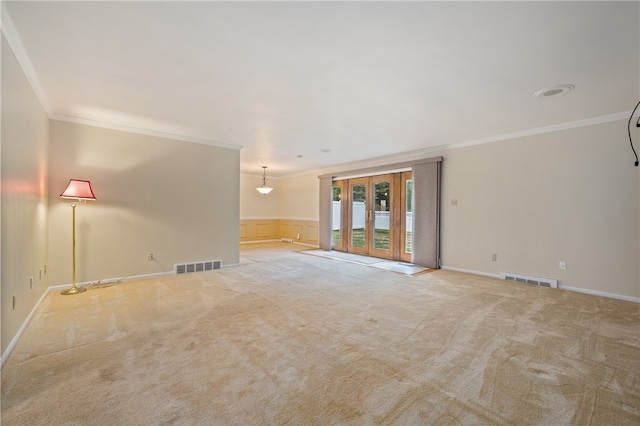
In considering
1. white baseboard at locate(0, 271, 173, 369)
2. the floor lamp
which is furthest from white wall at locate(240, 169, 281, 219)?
the floor lamp

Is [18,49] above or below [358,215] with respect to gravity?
above

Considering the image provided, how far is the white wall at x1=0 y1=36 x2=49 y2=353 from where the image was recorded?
2186 mm

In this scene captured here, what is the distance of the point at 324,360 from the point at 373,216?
5257 mm

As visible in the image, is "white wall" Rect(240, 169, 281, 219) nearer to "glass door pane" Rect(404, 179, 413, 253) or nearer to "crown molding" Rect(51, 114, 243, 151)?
"crown molding" Rect(51, 114, 243, 151)

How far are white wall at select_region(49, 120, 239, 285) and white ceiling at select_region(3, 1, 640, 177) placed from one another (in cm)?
53

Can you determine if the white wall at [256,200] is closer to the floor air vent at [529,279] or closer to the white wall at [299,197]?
the white wall at [299,197]

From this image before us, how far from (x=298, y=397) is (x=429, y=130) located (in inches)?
168

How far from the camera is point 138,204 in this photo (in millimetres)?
4695

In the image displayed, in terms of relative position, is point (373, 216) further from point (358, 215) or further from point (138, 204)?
point (138, 204)

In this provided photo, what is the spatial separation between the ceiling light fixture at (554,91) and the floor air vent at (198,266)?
220 inches

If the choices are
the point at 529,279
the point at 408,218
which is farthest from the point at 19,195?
the point at 529,279

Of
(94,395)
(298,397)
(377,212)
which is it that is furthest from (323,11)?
(377,212)

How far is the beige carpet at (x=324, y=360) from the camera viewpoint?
162 cm

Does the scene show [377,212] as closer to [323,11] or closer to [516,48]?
[516,48]
